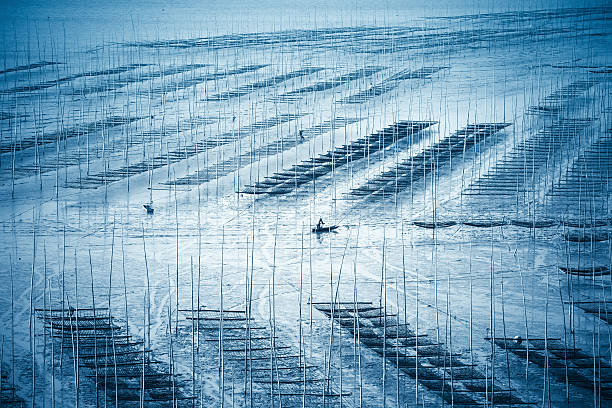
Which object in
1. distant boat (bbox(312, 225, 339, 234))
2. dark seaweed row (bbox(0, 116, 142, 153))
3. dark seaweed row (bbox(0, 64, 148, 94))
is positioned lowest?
distant boat (bbox(312, 225, 339, 234))

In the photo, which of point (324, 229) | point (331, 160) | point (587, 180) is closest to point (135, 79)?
point (331, 160)

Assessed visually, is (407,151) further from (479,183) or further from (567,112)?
(567,112)

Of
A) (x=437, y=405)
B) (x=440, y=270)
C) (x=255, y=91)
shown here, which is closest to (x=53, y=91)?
(x=255, y=91)

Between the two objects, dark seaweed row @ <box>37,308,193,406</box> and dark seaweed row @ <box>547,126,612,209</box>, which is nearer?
dark seaweed row @ <box>37,308,193,406</box>

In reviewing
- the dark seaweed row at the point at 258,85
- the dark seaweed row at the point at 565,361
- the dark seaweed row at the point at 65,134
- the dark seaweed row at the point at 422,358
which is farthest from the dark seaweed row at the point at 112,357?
the dark seaweed row at the point at 258,85

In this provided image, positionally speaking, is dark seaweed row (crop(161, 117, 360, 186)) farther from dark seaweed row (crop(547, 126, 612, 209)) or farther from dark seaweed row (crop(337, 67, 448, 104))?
dark seaweed row (crop(547, 126, 612, 209))

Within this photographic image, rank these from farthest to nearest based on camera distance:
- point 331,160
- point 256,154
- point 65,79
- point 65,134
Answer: point 65,79
point 65,134
point 256,154
point 331,160

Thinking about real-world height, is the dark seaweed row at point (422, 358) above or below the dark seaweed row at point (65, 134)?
below

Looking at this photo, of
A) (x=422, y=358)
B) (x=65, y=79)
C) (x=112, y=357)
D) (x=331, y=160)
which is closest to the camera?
(x=112, y=357)

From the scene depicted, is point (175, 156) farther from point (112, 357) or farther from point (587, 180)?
point (112, 357)

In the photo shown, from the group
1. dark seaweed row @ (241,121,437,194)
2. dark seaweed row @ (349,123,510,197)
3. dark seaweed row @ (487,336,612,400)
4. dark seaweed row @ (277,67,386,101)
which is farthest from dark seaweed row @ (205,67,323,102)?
dark seaweed row @ (487,336,612,400)

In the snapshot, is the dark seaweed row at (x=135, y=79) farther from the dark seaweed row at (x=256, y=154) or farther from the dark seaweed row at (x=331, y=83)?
the dark seaweed row at (x=256, y=154)
